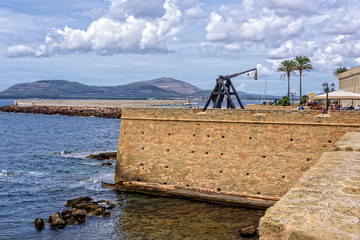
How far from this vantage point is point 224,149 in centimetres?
1809

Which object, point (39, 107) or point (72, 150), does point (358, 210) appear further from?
point (39, 107)

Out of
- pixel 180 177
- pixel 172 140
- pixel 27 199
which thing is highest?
pixel 172 140

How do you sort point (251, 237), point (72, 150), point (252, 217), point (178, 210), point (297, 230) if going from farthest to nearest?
1. point (72, 150)
2. point (178, 210)
3. point (252, 217)
4. point (251, 237)
5. point (297, 230)

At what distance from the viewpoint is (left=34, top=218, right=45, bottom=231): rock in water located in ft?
50.8

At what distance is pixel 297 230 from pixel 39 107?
110 m

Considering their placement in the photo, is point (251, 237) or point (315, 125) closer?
point (251, 237)

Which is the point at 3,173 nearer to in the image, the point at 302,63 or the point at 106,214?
the point at 106,214

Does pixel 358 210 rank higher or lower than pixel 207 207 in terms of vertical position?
higher

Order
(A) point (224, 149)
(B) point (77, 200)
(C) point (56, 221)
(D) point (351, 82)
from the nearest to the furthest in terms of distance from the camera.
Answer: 1. (C) point (56, 221)
2. (A) point (224, 149)
3. (B) point (77, 200)
4. (D) point (351, 82)

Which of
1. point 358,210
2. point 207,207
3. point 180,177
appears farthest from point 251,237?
point 358,210

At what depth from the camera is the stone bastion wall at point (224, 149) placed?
16391mm

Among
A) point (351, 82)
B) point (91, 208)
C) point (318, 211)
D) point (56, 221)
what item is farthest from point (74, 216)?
point (351, 82)

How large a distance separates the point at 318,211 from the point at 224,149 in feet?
46.3

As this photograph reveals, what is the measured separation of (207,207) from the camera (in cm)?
1723
